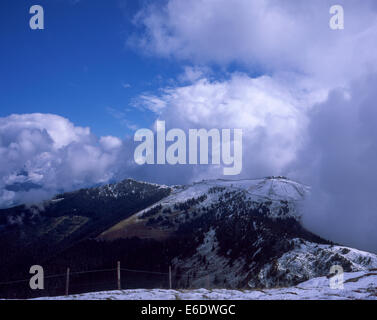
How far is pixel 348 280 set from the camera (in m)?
22.6

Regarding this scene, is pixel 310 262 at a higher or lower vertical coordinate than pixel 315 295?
lower

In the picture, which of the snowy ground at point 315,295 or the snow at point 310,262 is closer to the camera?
the snowy ground at point 315,295

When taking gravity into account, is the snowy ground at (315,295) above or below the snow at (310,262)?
above

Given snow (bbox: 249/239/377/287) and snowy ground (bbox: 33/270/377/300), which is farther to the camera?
snow (bbox: 249/239/377/287)

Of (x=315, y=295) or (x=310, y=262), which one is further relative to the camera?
(x=310, y=262)

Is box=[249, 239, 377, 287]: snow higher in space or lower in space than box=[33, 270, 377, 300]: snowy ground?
lower

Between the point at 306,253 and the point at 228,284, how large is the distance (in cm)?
4843
